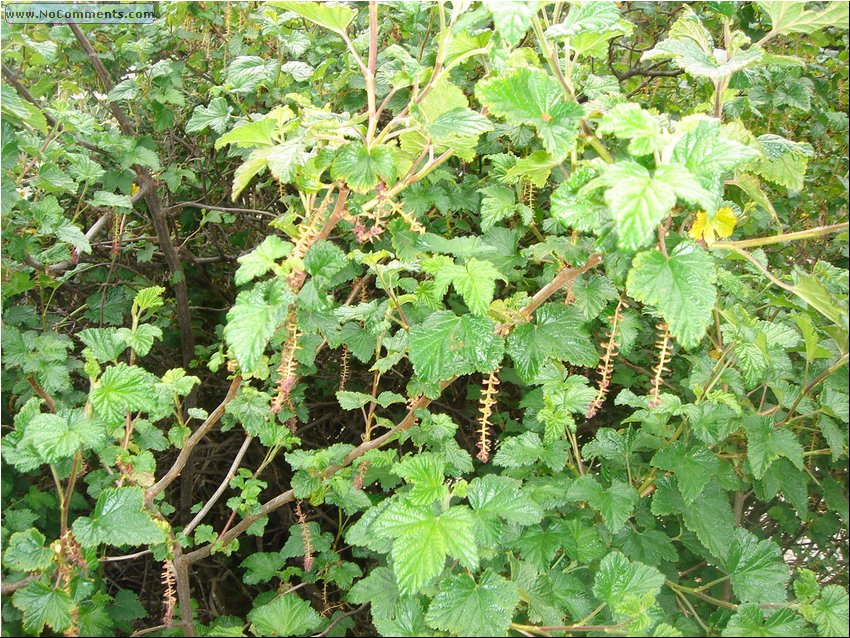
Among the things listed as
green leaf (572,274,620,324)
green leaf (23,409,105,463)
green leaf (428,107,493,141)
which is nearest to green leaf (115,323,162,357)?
green leaf (23,409,105,463)

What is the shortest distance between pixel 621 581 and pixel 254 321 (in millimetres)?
688

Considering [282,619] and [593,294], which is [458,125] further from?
[282,619]

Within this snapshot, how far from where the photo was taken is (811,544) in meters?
1.56

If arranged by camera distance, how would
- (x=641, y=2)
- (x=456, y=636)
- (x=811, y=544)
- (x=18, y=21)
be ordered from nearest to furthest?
(x=456, y=636) < (x=811, y=544) < (x=18, y=21) < (x=641, y=2)

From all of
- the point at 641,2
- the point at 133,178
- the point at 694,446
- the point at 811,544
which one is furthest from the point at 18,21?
Result: the point at 811,544

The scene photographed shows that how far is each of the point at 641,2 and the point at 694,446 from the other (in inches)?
53.0

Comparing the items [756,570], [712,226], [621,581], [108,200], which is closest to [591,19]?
[712,226]

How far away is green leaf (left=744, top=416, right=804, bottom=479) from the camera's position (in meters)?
1.15

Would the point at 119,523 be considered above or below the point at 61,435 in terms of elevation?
below

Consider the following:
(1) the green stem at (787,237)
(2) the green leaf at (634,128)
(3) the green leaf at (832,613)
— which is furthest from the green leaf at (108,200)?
(3) the green leaf at (832,613)

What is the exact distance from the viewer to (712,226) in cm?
93

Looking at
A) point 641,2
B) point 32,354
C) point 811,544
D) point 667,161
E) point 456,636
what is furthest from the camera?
point 641,2

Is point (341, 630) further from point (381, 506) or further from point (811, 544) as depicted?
point (811, 544)

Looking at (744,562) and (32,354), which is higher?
(32,354)
